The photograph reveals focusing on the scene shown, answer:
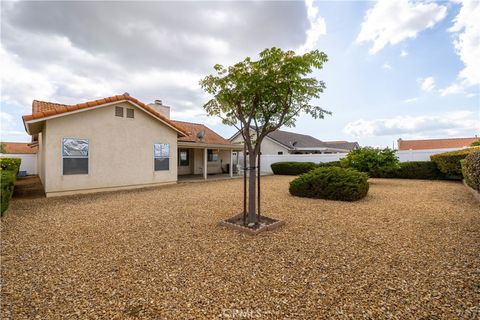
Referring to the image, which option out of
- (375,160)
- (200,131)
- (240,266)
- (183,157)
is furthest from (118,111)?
(375,160)

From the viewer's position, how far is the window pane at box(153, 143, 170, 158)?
39.6ft

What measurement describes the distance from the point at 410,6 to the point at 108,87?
53.2 feet

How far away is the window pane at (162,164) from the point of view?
1219cm

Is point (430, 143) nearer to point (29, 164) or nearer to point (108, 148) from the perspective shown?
point (108, 148)

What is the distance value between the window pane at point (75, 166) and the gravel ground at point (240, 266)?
10.6 ft

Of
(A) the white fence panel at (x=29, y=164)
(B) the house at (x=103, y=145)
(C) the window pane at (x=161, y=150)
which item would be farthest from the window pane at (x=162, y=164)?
(A) the white fence panel at (x=29, y=164)

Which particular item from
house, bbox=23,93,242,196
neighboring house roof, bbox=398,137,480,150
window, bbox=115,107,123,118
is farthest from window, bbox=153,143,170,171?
neighboring house roof, bbox=398,137,480,150

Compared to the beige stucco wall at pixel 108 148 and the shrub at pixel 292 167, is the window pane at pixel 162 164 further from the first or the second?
the shrub at pixel 292 167

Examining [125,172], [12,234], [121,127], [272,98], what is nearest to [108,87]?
[121,127]

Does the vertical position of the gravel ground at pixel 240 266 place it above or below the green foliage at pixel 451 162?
below

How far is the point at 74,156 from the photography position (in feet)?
31.0

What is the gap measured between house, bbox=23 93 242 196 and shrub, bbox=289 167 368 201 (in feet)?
24.2

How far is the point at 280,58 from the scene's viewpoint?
478 centimetres

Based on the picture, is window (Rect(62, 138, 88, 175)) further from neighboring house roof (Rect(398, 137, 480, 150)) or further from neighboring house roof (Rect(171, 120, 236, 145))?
neighboring house roof (Rect(398, 137, 480, 150))
